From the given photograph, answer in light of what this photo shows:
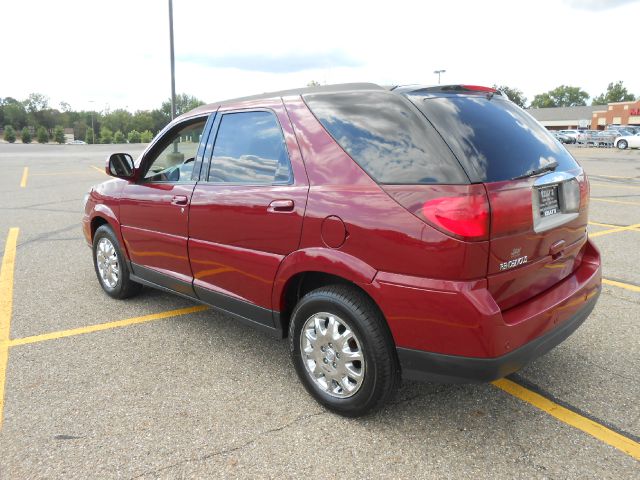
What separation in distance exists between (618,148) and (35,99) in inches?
5309

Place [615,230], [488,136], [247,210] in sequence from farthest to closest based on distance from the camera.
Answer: [615,230] → [247,210] → [488,136]

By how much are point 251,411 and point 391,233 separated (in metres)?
1.29

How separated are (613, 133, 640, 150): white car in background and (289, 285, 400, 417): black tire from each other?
39.3 metres

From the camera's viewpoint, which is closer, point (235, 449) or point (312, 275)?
point (235, 449)

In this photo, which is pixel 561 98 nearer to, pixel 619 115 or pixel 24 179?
pixel 619 115

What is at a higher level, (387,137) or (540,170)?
(387,137)

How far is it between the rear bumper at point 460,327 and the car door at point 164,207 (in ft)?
5.69

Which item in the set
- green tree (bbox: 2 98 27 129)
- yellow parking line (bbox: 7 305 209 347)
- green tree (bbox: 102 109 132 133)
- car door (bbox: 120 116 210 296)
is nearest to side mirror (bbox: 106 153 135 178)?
car door (bbox: 120 116 210 296)

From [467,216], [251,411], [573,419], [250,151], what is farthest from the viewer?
[250,151]

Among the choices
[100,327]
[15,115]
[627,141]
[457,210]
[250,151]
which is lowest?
[100,327]

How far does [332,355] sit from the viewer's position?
2.66 metres

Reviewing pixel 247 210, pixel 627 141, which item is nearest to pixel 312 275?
pixel 247 210

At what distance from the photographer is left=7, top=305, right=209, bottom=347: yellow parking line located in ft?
12.2

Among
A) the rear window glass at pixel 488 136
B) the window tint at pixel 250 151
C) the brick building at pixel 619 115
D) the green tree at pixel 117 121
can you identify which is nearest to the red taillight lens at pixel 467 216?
the rear window glass at pixel 488 136
